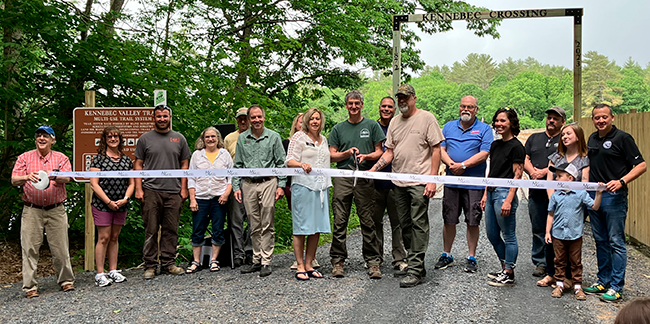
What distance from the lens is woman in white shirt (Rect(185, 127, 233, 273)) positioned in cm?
703

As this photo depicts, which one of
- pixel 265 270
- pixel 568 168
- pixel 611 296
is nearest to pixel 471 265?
pixel 611 296

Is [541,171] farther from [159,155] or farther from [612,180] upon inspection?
[159,155]

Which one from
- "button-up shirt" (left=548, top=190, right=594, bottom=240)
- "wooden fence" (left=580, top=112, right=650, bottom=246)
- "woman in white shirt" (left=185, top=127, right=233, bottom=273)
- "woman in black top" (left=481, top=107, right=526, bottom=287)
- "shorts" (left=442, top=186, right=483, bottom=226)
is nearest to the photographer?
"button-up shirt" (left=548, top=190, right=594, bottom=240)

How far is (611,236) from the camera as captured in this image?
547 centimetres

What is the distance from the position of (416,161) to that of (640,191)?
5.27 m

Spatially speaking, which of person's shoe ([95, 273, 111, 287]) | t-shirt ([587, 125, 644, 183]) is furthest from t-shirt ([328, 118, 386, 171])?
person's shoe ([95, 273, 111, 287])

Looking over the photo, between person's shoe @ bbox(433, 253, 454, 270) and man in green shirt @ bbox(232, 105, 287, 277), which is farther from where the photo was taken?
person's shoe @ bbox(433, 253, 454, 270)

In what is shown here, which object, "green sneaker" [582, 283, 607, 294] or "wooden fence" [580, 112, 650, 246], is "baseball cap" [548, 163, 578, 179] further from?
"wooden fence" [580, 112, 650, 246]

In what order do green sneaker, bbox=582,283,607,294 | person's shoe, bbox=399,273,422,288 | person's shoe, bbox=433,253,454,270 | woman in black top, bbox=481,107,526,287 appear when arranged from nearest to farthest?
green sneaker, bbox=582,283,607,294
person's shoe, bbox=399,273,422,288
woman in black top, bbox=481,107,526,287
person's shoe, bbox=433,253,454,270

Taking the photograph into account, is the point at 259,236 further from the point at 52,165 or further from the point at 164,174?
the point at 52,165

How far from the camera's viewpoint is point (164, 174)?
670cm

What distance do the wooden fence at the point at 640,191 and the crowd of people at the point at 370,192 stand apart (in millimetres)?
3302

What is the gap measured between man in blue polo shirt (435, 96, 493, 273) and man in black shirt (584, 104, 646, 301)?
4.48 feet

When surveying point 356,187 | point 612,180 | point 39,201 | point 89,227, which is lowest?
point 89,227
